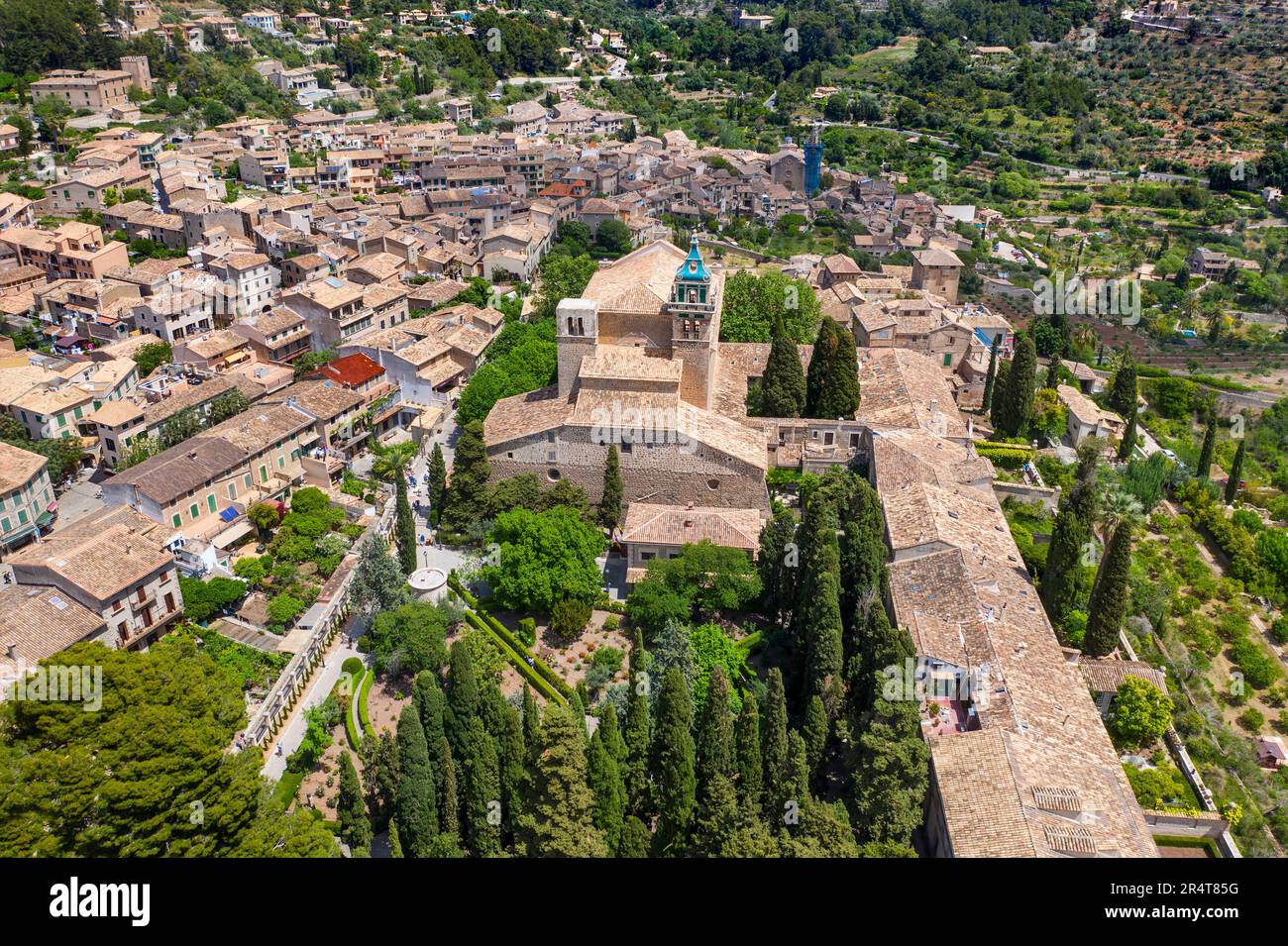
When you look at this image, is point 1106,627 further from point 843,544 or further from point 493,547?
point 493,547

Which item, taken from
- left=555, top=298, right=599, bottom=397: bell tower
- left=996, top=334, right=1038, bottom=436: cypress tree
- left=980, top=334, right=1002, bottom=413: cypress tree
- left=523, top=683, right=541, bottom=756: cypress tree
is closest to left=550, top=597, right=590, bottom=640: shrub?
left=523, top=683, right=541, bottom=756: cypress tree

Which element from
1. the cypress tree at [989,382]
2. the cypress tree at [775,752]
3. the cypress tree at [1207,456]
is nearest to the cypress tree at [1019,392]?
the cypress tree at [989,382]

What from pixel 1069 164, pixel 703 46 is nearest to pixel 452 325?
pixel 1069 164

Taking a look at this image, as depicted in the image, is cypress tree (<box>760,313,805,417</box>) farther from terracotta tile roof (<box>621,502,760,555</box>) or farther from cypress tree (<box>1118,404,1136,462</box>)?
cypress tree (<box>1118,404,1136,462</box>)

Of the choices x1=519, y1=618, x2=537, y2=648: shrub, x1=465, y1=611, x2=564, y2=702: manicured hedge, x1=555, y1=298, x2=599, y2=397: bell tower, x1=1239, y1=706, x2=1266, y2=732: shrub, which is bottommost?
x1=1239, y1=706, x2=1266, y2=732: shrub

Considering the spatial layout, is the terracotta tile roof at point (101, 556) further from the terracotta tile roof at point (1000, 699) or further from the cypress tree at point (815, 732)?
the terracotta tile roof at point (1000, 699)
